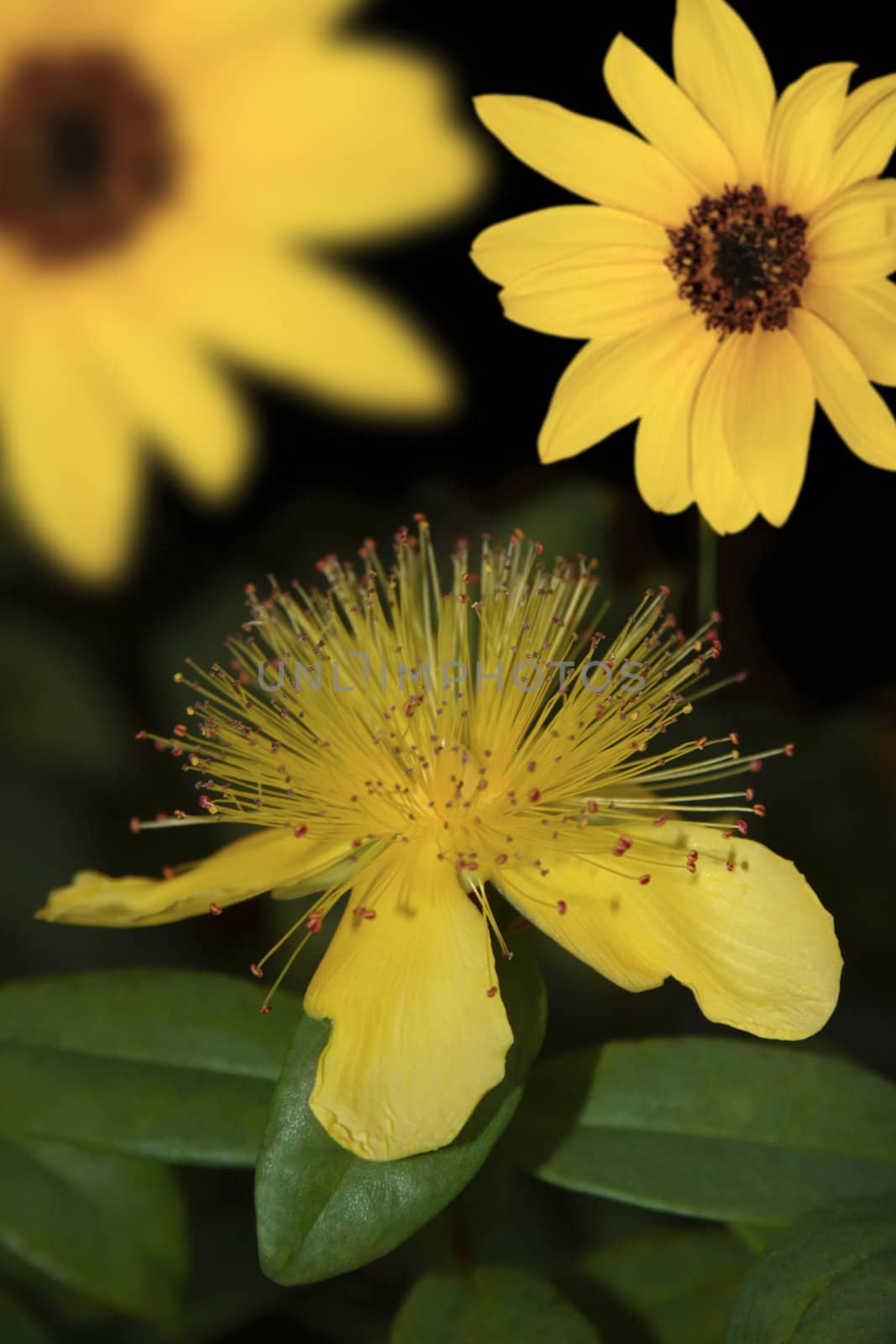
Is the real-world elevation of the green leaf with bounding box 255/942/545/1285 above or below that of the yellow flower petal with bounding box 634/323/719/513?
below

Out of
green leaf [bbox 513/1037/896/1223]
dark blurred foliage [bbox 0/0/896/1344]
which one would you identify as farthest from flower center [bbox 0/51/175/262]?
green leaf [bbox 513/1037/896/1223]

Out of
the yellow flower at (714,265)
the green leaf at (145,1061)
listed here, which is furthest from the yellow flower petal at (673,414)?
the green leaf at (145,1061)

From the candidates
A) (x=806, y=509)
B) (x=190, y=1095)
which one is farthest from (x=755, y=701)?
(x=190, y=1095)

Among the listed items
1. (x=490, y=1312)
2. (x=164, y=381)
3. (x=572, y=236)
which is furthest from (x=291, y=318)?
(x=490, y=1312)

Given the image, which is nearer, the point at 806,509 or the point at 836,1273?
the point at 836,1273

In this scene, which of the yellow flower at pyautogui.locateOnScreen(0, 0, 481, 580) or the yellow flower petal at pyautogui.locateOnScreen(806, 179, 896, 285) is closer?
the yellow flower petal at pyautogui.locateOnScreen(806, 179, 896, 285)

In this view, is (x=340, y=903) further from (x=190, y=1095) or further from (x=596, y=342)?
(x=596, y=342)

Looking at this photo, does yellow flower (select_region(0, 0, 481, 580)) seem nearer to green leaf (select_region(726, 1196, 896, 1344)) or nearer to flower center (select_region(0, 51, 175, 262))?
flower center (select_region(0, 51, 175, 262))
